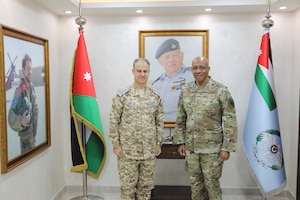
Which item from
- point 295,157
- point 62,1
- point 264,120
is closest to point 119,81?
point 62,1

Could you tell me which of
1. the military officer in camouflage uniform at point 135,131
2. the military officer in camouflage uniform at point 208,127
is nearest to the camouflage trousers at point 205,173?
the military officer in camouflage uniform at point 208,127

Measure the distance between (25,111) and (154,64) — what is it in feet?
4.96

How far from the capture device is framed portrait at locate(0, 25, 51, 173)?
2074mm

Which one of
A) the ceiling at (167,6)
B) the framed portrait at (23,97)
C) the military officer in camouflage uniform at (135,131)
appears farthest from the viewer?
the ceiling at (167,6)

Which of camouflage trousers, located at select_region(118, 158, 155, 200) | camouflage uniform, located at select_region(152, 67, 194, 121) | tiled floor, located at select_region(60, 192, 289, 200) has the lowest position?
tiled floor, located at select_region(60, 192, 289, 200)

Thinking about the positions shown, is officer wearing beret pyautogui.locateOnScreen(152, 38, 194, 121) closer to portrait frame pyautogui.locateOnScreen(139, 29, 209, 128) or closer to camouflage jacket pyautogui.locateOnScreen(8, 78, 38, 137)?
portrait frame pyautogui.locateOnScreen(139, 29, 209, 128)

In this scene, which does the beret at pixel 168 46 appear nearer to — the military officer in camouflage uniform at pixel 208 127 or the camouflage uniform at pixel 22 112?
the military officer in camouflage uniform at pixel 208 127

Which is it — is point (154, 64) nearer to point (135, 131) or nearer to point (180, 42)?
point (180, 42)

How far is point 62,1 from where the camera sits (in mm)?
2676

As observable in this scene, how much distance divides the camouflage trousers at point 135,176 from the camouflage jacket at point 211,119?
0.43m

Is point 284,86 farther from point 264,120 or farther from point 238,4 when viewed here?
point 238,4

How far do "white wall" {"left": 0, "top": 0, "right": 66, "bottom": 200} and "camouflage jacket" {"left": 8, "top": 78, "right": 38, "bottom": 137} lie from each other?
1.01 feet

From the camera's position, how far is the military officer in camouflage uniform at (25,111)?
223 cm

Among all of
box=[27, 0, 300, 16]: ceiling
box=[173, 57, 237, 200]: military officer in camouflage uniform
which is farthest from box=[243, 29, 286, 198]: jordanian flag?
box=[173, 57, 237, 200]: military officer in camouflage uniform
